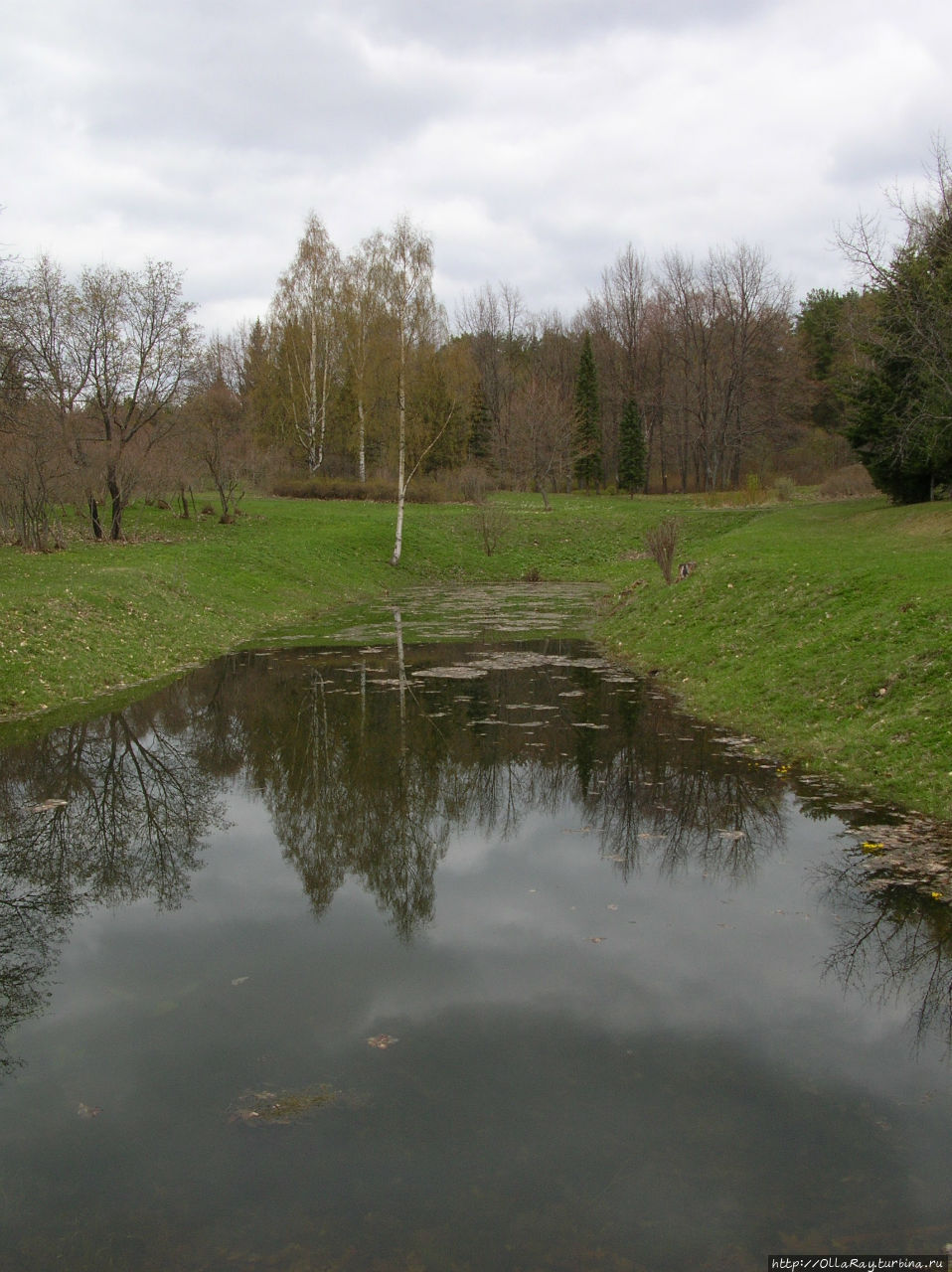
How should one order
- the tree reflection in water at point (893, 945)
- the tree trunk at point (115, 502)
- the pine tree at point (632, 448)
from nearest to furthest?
the tree reflection in water at point (893, 945), the tree trunk at point (115, 502), the pine tree at point (632, 448)

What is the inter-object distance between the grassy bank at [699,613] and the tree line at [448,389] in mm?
3052

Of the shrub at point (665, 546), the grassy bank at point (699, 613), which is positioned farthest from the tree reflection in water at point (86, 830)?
the shrub at point (665, 546)

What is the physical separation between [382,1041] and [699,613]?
47.7 feet

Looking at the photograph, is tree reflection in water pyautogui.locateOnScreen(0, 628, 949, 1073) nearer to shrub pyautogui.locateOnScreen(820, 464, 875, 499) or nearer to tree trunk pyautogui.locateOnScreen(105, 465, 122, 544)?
tree trunk pyautogui.locateOnScreen(105, 465, 122, 544)

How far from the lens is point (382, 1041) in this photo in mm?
4898

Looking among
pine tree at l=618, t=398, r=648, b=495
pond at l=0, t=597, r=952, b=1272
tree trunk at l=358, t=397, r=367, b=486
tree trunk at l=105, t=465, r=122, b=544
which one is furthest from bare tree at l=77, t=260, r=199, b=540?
pine tree at l=618, t=398, r=648, b=495

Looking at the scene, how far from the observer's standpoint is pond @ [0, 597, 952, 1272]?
3699 millimetres

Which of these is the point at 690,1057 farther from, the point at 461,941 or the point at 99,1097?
the point at 99,1097

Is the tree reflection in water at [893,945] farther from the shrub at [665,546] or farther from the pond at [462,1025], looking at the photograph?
the shrub at [665,546]

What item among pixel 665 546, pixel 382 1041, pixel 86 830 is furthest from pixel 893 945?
pixel 665 546

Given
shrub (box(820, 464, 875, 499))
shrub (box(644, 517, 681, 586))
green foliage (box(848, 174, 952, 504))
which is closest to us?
shrub (box(644, 517, 681, 586))

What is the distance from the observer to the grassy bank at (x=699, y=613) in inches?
414

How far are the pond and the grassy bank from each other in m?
1.71

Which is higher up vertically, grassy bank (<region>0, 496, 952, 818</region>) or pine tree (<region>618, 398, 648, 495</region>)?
pine tree (<region>618, 398, 648, 495</region>)
